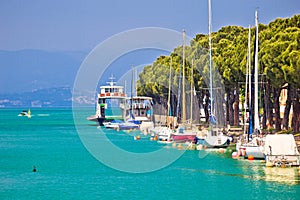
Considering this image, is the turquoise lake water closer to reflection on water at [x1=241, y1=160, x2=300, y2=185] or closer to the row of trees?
reflection on water at [x1=241, y1=160, x2=300, y2=185]

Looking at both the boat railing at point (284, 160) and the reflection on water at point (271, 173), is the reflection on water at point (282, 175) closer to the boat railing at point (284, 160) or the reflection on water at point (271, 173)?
the reflection on water at point (271, 173)

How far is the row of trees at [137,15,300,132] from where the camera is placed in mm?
66062

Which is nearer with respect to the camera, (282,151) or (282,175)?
(282,175)

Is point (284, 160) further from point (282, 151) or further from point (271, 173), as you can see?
point (271, 173)

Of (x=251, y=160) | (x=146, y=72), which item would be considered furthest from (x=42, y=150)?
(x=146, y=72)

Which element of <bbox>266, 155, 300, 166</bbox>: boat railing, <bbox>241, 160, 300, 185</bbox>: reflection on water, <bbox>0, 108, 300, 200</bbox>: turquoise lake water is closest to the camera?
<bbox>0, 108, 300, 200</bbox>: turquoise lake water

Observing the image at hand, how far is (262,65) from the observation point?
2854 inches

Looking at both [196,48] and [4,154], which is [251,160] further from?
[196,48]

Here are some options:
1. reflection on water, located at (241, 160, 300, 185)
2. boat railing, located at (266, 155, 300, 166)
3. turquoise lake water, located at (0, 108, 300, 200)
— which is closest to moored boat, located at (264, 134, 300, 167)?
boat railing, located at (266, 155, 300, 166)

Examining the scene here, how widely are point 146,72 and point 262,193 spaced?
11771cm

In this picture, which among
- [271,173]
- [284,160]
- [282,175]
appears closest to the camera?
[282,175]

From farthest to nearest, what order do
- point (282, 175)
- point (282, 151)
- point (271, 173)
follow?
point (282, 151)
point (271, 173)
point (282, 175)

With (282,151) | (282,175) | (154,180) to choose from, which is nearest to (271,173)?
(282,175)

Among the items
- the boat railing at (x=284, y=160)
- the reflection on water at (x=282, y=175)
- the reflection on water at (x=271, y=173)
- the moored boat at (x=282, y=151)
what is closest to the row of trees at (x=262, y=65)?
the moored boat at (x=282, y=151)
